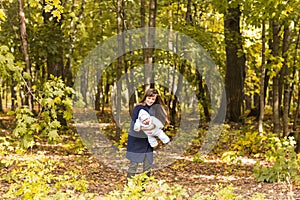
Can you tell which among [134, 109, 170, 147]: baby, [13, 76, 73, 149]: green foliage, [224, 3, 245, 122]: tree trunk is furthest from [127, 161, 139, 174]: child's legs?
[224, 3, 245, 122]: tree trunk

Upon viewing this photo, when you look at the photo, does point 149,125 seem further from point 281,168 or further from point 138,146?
point 281,168

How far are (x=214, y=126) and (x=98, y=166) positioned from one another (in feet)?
25.5

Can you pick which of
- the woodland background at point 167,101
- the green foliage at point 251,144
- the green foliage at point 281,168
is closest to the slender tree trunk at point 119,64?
the woodland background at point 167,101

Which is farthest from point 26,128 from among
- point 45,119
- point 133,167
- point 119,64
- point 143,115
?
point 119,64

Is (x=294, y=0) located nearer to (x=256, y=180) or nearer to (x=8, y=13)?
(x=256, y=180)

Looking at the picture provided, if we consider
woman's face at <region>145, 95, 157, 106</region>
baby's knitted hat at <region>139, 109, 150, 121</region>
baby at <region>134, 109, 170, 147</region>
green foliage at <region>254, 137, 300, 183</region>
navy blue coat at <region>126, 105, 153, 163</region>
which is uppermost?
woman's face at <region>145, 95, 157, 106</region>

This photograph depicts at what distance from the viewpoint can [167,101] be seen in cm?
1845

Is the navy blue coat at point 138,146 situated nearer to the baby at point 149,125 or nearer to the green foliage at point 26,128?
the baby at point 149,125

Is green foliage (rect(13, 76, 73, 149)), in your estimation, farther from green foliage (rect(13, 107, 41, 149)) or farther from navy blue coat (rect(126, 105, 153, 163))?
navy blue coat (rect(126, 105, 153, 163))

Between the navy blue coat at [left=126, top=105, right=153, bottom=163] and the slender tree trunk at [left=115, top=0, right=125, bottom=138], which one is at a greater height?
the slender tree trunk at [left=115, top=0, right=125, bottom=138]

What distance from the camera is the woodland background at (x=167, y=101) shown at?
6821mm

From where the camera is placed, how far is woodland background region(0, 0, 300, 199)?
22.4 ft

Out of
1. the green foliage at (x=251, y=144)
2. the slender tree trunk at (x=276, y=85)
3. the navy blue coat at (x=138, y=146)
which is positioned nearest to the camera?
the navy blue coat at (x=138, y=146)

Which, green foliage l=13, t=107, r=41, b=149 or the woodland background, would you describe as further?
green foliage l=13, t=107, r=41, b=149
